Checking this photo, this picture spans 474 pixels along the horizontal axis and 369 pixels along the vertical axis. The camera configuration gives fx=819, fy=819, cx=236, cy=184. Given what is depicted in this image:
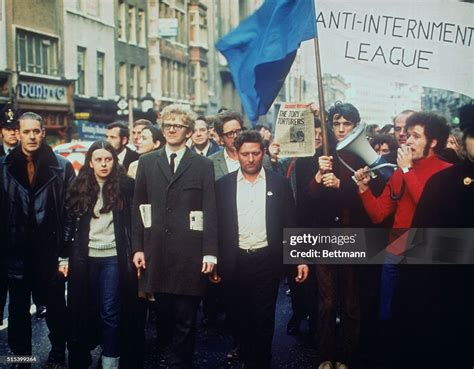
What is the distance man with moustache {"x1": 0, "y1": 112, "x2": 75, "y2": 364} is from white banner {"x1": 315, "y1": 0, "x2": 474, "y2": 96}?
2103 mm

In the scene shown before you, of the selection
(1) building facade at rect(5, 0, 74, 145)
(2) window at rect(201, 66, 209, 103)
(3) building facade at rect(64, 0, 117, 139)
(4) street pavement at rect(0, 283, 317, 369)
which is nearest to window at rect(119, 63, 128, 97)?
(3) building facade at rect(64, 0, 117, 139)

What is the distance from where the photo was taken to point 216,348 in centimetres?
672

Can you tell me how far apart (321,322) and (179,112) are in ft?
5.89

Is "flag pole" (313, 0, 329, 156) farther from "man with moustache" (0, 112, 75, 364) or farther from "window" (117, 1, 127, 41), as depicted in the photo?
"window" (117, 1, 127, 41)

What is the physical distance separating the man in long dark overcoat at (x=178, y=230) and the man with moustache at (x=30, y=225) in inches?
22.6

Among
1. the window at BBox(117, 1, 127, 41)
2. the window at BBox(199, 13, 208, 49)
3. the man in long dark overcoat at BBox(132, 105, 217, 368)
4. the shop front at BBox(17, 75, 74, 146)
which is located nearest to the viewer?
the man in long dark overcoat at BBox(132, 105, 217, 368)

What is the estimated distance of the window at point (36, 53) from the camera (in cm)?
1612

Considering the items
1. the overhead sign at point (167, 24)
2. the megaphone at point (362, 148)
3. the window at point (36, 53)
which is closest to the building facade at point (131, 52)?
the overhead sign at point (167, 24)

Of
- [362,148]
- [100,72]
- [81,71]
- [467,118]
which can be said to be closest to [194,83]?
[100,72]

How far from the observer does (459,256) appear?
15.0ft

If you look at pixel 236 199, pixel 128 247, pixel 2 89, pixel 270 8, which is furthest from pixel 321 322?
pixel 2 89

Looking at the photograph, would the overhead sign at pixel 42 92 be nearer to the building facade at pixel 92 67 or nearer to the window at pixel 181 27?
the building facade at pixel 92 67

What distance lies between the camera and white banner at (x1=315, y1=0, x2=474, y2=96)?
5270 millimetres

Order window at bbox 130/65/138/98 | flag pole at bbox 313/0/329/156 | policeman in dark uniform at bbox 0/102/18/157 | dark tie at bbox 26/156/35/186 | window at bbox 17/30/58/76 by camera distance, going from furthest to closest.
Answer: window at bbox 130/65/138/98
window at bbox 17/30/58/76
policeman in dark uniform at bbox 0/102/18/157
dark tie at bbox 26/156/35/186
flag pole at bbox 313/0/329/156
